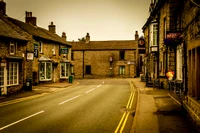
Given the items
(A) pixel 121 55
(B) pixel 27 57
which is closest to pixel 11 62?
(B) pixel 27 57

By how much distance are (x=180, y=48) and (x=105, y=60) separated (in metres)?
34.2

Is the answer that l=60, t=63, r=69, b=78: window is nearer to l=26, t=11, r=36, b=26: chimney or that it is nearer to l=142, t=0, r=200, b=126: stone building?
l=26, t=11, r=36, b=26: chimney

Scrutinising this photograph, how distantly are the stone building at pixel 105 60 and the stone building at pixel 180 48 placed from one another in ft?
74.7

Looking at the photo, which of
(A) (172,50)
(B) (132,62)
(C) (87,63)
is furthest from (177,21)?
(C) (87,63)

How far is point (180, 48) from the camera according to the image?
17.6 m

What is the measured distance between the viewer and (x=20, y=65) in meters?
21.7

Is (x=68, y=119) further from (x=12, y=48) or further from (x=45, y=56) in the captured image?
(x=45, y=56)

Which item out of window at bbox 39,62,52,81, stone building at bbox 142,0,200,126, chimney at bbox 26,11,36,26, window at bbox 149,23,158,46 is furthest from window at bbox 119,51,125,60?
window at bbox 149,23,158,46

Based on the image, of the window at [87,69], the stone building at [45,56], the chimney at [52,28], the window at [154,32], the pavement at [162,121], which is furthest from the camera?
the window at [87,69]

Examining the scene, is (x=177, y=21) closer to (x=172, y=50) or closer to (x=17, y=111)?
(x=172, y=50)

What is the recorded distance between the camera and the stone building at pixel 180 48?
8.63m

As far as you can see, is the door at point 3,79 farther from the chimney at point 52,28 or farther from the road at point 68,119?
the chimney at point 52,28

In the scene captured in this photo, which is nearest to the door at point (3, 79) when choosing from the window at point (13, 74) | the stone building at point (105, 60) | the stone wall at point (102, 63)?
the window at point (13, 74)

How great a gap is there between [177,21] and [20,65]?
15.2 metres
